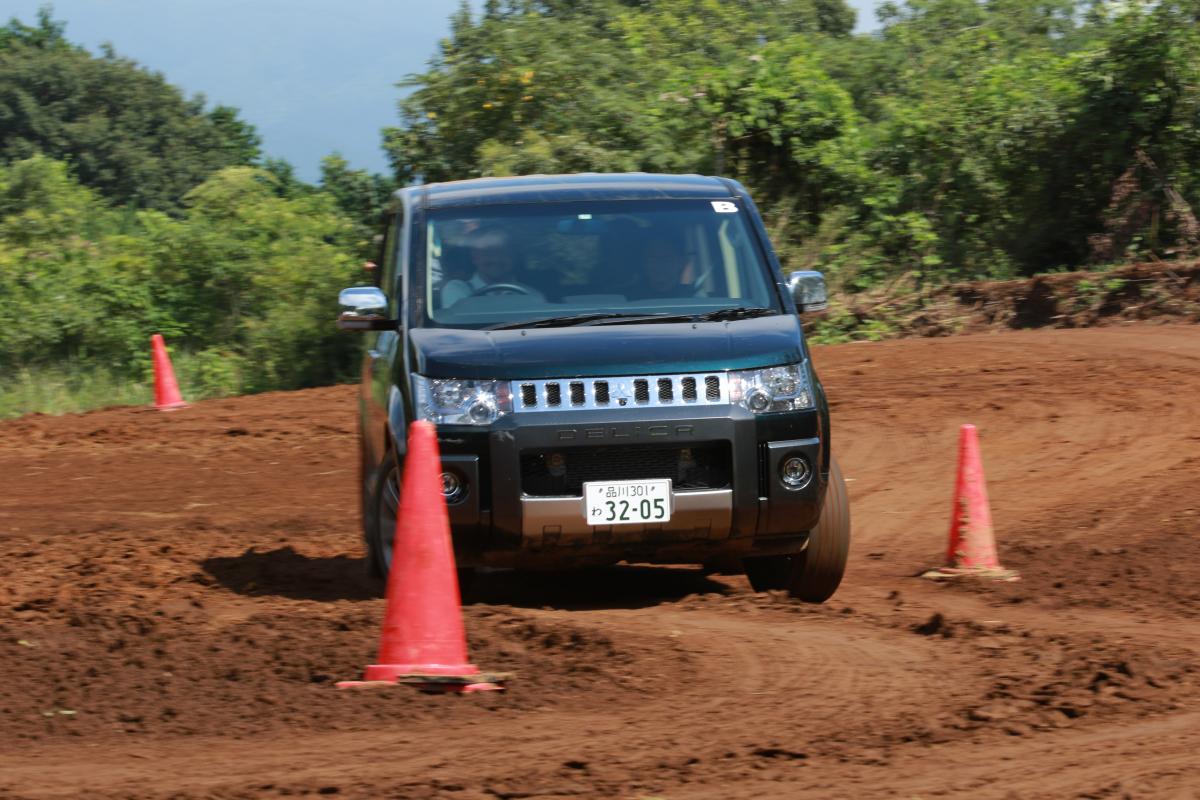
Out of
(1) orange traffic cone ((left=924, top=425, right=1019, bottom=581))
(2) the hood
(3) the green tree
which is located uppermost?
(3) the green tree

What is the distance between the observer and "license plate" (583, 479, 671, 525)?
6.16 meters

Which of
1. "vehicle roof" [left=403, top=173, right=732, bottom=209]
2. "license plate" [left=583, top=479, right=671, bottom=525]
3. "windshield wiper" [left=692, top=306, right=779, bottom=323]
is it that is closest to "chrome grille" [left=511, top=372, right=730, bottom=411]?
"license plate" [left=583, top=479, right=671, bottom=525]

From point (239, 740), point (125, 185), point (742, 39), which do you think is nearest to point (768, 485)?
point (239, 740)

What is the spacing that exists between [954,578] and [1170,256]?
12.4m

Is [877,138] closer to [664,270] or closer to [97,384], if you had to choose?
[97,384]

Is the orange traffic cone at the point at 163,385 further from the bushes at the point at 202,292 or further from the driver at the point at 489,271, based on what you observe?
the driver at the point at 489,271

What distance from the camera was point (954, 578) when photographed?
25.1 ft

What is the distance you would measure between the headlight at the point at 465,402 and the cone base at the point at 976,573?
268 centimetres

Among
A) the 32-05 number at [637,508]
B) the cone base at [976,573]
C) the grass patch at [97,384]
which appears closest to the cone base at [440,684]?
the 32-05 number at [637,508]

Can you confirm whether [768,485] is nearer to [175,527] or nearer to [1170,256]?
[175,527]

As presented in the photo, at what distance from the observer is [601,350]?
6.25 metres

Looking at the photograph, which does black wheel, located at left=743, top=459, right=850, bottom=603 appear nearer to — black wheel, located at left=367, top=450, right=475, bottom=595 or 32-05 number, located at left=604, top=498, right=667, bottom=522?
32-05 number, located at left=604, top=498, right=667, bottom=522

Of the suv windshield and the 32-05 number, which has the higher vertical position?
the suv windshield

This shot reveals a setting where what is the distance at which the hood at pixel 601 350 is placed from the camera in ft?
20.3
